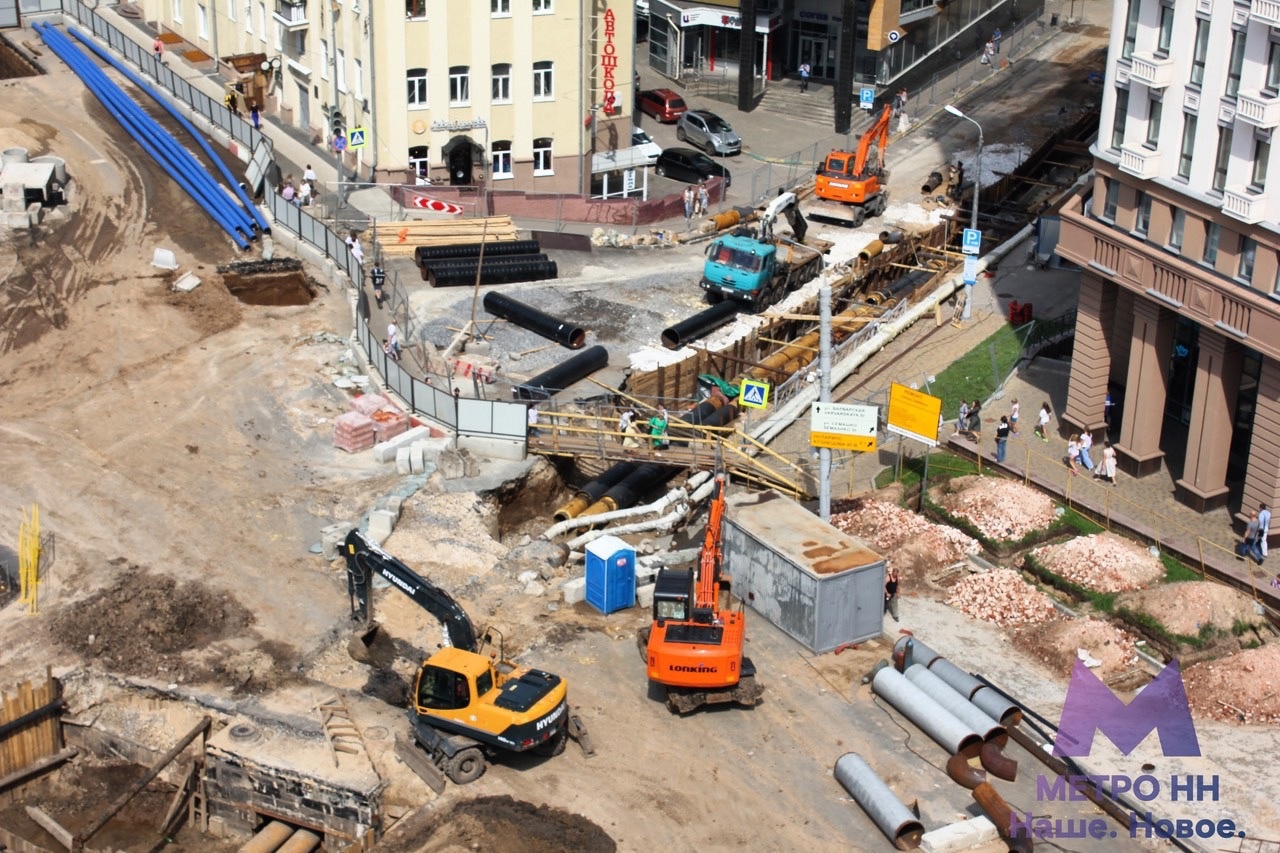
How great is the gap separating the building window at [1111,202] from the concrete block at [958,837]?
2140cm

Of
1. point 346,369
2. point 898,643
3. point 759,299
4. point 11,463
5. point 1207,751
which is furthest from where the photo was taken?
point 759,299

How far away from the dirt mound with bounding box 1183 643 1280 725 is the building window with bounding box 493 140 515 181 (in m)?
38.5

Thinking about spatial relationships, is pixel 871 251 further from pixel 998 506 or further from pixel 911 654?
pixel 911 654

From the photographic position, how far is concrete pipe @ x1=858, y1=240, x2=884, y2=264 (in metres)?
63.3

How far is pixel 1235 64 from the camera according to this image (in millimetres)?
43156

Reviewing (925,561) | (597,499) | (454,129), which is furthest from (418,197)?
(925,561)

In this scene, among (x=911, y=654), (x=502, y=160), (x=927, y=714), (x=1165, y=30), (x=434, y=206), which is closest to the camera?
(x=927, y=714)

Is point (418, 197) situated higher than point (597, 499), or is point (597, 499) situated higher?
point (418, 197)

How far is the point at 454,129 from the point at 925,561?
31.3 m

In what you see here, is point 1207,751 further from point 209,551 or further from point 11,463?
point 11,463

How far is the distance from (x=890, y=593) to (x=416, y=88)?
111ft

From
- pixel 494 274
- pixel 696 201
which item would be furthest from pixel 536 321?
pixel 696 201

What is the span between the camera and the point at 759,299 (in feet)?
195

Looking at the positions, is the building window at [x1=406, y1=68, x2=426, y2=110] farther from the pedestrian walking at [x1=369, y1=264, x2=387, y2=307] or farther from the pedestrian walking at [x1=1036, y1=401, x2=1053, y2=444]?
the pedestrian walking at [x1=1036, y1=401, x2=1053, y2=444]
